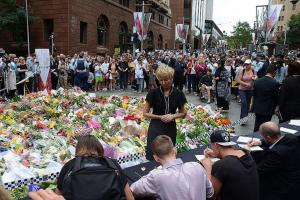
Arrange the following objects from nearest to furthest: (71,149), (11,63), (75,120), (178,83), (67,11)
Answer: (71,149)
(75,120)
(11,63)
(178,83)
(67,11)

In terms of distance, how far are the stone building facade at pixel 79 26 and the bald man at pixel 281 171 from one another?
24401mm

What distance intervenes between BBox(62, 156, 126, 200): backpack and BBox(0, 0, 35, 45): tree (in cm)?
→ 2865

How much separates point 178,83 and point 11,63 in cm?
799

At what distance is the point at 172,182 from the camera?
3.35 m

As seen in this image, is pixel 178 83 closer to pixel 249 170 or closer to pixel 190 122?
pixel 190 122

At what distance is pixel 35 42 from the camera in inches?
1302

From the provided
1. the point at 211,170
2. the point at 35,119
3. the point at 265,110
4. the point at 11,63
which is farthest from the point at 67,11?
the point at 211,170

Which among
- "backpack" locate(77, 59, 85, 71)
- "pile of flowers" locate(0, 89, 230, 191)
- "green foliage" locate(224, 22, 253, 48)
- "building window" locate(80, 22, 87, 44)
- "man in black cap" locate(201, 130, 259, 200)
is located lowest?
"pile of flowers" locate(0, 89, 230, 191)

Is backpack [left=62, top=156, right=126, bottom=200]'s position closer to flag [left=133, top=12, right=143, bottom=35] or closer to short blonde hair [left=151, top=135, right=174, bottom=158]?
short blonde hair [left=151, top=135, right=174, bottom=158]

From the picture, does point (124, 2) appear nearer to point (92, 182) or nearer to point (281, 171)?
point (281, 171)

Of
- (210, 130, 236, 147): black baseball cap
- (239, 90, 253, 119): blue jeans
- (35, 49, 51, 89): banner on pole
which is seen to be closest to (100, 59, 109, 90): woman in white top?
(35, 49, 51, 89): banner on pole

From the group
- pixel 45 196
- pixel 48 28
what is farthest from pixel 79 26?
pixel 45 196

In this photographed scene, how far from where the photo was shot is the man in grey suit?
8094 millimetres

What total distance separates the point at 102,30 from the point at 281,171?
3539cm
